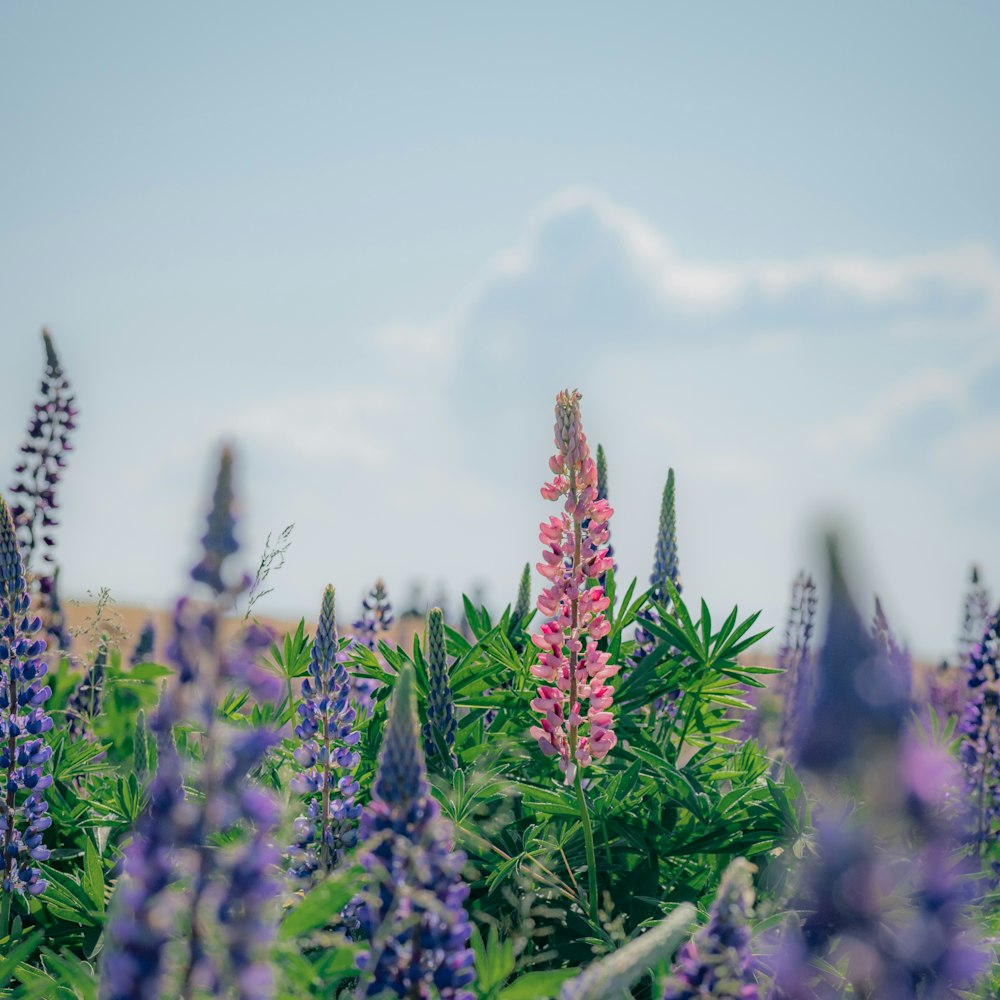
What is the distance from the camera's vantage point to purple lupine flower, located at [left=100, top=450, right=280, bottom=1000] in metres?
1.81

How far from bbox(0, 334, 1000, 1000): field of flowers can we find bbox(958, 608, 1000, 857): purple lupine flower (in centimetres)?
2

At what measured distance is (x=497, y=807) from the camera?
14.0 feet

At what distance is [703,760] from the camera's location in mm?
4547

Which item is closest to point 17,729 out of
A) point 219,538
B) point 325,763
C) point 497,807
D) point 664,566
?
point 325,763

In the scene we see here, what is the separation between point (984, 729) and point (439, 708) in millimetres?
3004

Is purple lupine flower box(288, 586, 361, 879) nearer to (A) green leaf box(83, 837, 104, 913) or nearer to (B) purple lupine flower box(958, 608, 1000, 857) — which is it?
(A) green leaf box(83, 837, 104, 913)

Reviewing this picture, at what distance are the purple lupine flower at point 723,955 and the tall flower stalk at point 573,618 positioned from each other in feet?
4.46

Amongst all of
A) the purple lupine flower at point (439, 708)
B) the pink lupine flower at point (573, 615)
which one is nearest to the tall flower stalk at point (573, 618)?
the pink lupine flower at point (573, 615)

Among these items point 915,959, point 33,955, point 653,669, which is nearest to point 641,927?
point 653,669

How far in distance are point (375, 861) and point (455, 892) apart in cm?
17

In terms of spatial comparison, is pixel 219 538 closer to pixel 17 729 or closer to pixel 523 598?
pixel 17 729

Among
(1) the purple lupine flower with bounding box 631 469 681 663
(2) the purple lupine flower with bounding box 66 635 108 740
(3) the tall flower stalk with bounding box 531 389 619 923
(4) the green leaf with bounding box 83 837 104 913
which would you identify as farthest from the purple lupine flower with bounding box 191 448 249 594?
(2) the purple lupine flower with bounding box 66 635 108 740

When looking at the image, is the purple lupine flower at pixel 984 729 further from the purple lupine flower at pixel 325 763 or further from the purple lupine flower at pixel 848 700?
the purple lupine flower at pixel 848 700

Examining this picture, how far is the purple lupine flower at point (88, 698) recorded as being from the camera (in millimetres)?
5723
